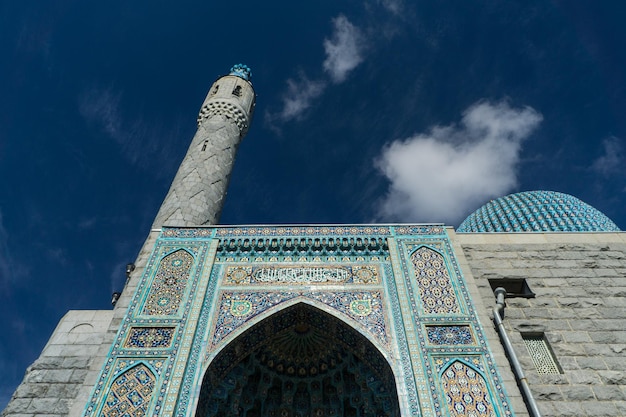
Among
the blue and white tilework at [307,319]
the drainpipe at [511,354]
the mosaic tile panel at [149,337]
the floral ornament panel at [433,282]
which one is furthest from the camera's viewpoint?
the floral ornament panel at [433,282]

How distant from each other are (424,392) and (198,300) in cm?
278

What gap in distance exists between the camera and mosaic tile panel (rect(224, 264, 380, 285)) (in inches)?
237

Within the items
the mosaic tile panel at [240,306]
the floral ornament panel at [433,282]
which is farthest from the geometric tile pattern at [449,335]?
the mosaic tile panel at [240,306]

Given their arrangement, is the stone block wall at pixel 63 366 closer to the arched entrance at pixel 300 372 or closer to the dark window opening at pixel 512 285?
the arched entrance at pixel 300 372

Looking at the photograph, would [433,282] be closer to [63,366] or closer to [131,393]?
[131,393]

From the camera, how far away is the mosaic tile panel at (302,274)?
6027 millimetres

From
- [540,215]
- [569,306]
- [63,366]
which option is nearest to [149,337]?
[63,366]

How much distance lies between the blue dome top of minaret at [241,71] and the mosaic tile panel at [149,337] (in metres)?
7.36

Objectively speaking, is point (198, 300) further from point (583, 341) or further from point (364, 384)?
point (583, 341)

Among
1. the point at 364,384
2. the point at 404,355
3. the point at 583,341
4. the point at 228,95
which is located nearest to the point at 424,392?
the point at 404,355

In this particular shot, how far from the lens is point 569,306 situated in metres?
5.68

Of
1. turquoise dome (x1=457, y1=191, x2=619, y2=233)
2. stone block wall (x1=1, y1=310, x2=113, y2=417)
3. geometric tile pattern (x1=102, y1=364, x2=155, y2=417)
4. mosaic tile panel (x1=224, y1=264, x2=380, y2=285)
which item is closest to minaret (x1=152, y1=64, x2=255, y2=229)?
mosaic tile panel (x1=224, y1=264, x2=380, y2=285)

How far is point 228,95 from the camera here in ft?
34.1

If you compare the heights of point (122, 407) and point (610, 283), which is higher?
point (610, 283)
